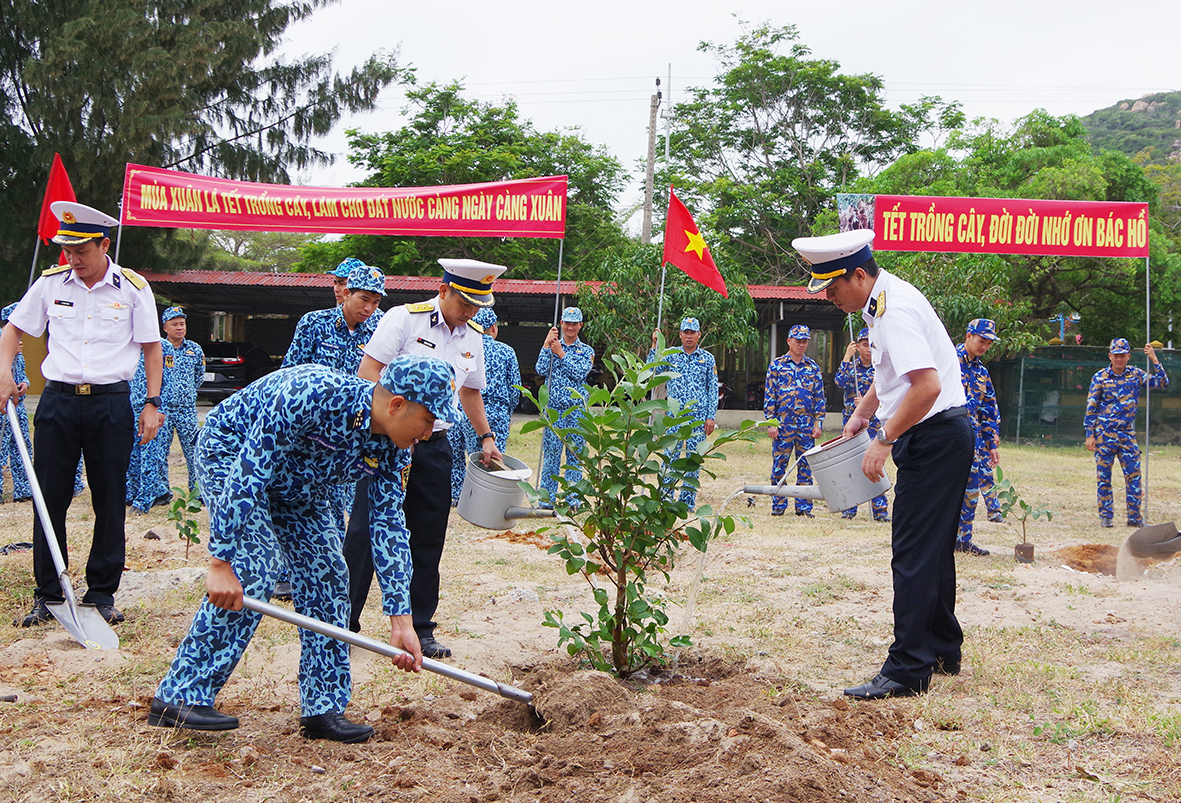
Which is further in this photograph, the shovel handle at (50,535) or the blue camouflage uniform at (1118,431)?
the blue camouflage uniform at (1118,431)

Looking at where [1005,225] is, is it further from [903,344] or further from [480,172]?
[480,172]

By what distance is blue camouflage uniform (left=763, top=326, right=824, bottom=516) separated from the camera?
29.3ft

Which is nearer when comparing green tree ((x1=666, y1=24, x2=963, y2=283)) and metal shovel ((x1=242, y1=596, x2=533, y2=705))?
metal shovel ((x1=242, y1=596, x2=533, y2=705))

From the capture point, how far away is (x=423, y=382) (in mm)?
2465

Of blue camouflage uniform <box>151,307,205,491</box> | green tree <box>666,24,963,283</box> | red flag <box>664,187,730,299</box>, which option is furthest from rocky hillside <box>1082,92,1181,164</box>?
blue camouflage uniform <box>151,307,205,491</box>

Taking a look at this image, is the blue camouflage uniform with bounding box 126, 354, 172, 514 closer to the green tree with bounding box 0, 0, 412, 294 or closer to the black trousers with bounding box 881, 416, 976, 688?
the black trousers with bounding box 881, 416, 976, 688

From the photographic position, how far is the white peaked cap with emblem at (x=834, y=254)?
3.65 meters

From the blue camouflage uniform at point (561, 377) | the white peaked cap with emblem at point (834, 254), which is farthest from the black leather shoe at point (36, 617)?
the blue camouflage uniform at point (561, 377)

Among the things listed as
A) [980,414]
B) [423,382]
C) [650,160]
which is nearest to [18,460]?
[423,382]

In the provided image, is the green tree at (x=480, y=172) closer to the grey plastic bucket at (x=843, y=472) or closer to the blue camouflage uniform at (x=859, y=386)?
the blue camouflage uniform at (x=859, y=386)

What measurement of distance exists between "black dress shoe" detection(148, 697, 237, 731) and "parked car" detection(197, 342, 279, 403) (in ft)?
63.1

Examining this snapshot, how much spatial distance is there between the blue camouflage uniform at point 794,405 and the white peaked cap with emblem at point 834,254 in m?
5.21

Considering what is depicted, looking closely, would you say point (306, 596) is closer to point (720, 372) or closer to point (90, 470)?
point (90, 470)

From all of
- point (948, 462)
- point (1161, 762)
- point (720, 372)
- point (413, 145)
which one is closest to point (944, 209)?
point (948, 462)
